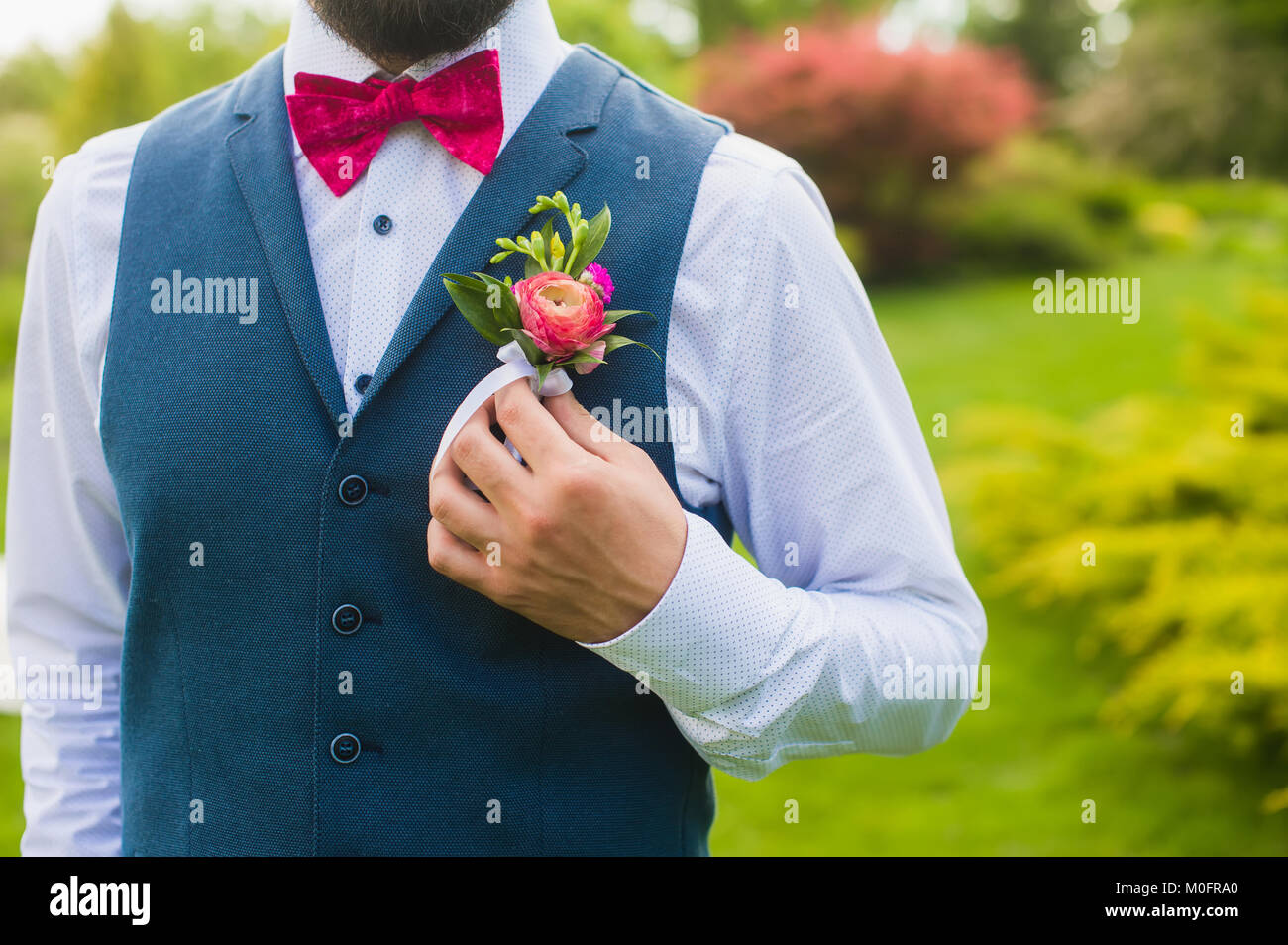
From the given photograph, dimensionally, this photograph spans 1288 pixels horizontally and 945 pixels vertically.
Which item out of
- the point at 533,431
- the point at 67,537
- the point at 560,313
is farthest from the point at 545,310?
the point at 67,537

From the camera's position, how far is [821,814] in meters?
3.62

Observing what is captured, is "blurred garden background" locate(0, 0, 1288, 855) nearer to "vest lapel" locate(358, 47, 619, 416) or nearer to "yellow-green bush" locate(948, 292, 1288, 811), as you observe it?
"yellow-green bush" locate(948, 292, 1288, 811)

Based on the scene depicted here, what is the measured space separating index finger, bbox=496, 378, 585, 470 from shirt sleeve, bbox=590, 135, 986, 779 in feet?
0.61

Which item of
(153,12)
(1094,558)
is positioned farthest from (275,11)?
(1094,558)

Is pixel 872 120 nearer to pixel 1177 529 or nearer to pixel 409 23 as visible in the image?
pixel 1177 529

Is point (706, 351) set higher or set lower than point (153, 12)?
lower

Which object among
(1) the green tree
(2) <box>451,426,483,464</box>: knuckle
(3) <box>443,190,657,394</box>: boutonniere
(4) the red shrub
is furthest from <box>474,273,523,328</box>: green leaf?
(4) the red shrub

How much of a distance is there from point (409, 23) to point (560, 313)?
440 mm

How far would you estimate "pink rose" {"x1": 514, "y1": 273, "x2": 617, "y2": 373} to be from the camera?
3.54ft

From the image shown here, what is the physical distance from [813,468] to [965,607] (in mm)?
257

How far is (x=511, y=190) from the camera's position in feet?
4.09

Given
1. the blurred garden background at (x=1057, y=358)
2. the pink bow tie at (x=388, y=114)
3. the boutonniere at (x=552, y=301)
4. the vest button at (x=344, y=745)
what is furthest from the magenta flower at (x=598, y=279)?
the blurred garden background at (x=1057, y=358)

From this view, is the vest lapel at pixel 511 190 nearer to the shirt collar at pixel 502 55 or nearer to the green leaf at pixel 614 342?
the shirt collar at pixel 502 55

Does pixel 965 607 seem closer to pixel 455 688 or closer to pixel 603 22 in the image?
pixel 455 688
